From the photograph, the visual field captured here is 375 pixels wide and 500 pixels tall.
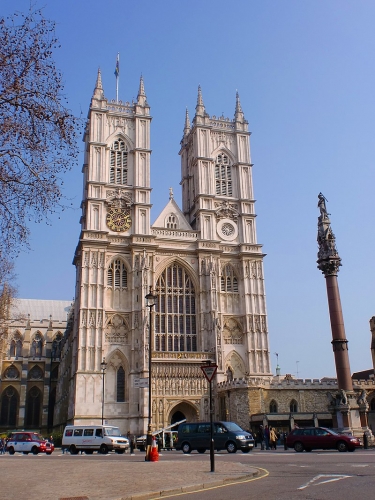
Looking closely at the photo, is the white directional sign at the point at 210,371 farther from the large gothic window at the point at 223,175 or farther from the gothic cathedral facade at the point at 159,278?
the large gothic window at the point at 223,175

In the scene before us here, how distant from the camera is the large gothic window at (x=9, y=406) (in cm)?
6362

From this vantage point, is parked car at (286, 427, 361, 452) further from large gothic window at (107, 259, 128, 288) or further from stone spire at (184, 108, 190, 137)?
stone spire at (184, 108, 190, 137)

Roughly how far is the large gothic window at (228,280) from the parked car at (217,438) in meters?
24.2

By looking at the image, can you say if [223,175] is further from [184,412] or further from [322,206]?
[184,412]

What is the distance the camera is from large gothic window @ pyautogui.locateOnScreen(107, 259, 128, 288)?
157ft

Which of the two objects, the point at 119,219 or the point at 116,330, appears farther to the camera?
the point at 119,219

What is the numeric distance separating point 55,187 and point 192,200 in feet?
146

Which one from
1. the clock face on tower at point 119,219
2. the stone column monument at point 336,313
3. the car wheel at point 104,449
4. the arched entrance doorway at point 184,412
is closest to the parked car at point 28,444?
Answer: the car wheel at point 104,449

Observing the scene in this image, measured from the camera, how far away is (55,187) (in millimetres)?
12086

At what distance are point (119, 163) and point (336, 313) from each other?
2881 cm

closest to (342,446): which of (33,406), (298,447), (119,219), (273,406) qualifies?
(298,447)

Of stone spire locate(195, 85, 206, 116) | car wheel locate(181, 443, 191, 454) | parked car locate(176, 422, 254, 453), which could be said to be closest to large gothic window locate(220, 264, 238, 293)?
stone spire locate(195, 85, 206, 116)

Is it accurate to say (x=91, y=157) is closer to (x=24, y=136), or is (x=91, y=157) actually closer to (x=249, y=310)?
(x=249, y=310)

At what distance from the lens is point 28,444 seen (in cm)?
3156
